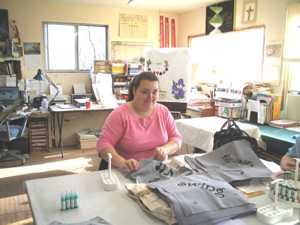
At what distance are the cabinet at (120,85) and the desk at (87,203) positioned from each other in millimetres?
3674

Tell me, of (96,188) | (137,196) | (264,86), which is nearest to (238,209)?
(137,196)

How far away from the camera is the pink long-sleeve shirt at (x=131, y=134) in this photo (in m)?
1.84

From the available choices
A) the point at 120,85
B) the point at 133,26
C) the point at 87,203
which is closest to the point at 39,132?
the point at 120,85

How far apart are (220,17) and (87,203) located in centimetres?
390

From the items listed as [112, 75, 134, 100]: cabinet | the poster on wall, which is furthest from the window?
the poster on wall

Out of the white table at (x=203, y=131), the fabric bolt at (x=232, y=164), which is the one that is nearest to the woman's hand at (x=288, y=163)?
the fabric bolt at (x=232, y=164)

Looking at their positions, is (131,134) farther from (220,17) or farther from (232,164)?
(220,17)

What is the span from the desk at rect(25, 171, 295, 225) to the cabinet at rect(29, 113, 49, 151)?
11.0ft

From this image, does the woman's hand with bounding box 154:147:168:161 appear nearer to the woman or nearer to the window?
the woman

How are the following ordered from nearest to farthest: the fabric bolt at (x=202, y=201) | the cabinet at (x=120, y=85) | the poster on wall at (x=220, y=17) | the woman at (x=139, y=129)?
the fabric bolt at (x=202, y=201) < the woman at (x=139, y=129) < the poster on wall at (x=220, y=17) < the cabinet at (x=120, y=85)

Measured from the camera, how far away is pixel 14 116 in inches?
162

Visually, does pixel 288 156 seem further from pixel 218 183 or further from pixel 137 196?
pixel 137 196

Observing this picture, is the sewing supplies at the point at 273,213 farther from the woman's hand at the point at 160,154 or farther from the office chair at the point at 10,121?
the office chair at the point at 10,121

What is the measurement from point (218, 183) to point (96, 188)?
54 cm
